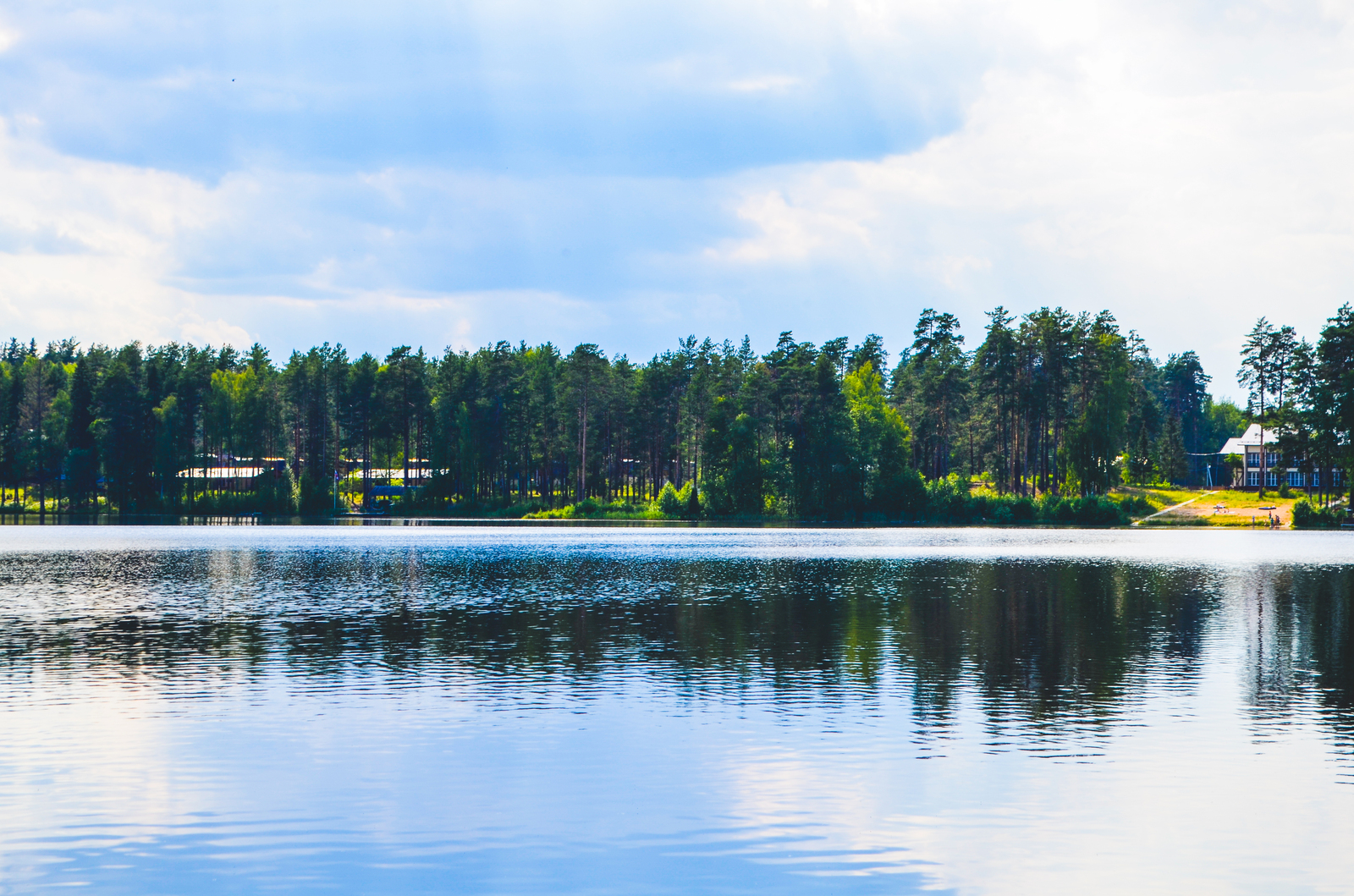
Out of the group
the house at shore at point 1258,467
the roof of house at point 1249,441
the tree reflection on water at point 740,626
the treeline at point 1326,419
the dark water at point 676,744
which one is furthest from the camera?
the roof of house at point 1249,441

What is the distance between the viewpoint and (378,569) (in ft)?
213

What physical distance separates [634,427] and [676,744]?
499 feet

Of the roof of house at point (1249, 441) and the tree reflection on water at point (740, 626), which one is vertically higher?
the roof of house at point (1249, 441)

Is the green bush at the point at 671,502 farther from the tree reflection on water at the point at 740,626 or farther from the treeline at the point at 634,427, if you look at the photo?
the tree reflection on water at the point at 740,626

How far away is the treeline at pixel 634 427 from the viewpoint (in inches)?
5822

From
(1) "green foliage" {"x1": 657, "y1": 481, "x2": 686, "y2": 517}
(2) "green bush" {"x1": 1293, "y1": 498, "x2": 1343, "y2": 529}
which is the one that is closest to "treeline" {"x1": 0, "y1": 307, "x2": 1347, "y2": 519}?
(1) "green foliage" {"x1": 657, "y1": 481, "x2": 686, "y2": 517}

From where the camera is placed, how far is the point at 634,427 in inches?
6806

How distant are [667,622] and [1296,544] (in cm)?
7508

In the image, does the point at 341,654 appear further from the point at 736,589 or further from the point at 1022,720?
the point at 736,589

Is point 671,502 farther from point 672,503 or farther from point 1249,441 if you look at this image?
point 1249,441

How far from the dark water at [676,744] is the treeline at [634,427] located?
100m

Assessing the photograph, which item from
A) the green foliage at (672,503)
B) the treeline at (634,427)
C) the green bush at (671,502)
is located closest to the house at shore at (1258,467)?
the treeline at (634,427)

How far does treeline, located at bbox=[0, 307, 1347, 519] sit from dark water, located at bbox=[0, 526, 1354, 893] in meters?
100

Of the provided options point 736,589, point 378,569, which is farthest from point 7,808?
point 378,569
